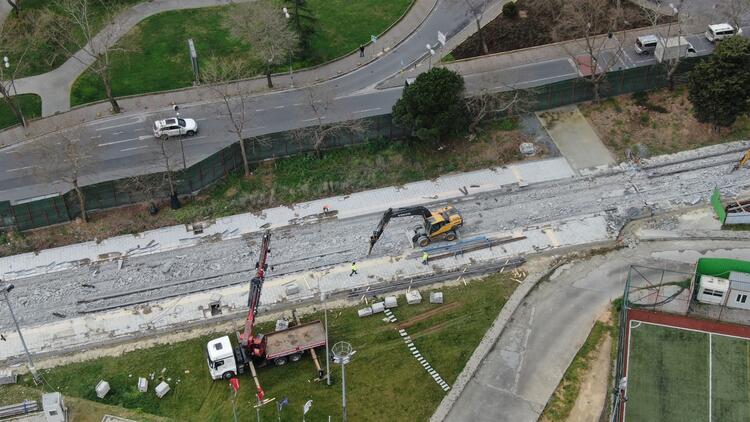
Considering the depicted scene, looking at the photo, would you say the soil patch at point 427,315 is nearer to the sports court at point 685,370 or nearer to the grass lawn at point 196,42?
the sports court at point 685,370

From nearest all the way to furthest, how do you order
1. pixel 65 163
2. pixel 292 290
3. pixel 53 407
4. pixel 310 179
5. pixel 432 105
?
pixel 53 407, pixel 292 290, pixel 65 163, pixel 432 105, pixel 310 179

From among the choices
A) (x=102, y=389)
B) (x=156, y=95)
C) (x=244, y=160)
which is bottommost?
(x=102, y=389)

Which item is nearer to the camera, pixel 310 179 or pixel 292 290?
pixel 292 290

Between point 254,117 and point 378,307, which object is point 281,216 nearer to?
point 378,307

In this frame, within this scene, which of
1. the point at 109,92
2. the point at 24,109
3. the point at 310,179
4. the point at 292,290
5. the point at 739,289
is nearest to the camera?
the point at 739,289

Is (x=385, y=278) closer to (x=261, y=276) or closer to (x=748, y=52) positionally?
(x=261, y=276)

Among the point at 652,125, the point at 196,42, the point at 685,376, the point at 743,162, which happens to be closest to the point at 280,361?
the point at 685,376
